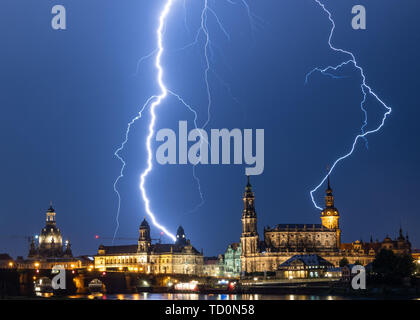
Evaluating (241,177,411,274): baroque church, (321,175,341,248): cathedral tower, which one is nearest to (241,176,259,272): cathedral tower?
(241,177,411,274): baroque church

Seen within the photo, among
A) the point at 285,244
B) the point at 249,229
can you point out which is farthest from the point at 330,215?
the point at 249,229

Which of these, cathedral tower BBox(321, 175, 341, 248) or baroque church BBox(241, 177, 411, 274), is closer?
baroque church BBox(241, 177, 411, 274)

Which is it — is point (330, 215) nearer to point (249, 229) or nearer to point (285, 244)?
point (285, 244)

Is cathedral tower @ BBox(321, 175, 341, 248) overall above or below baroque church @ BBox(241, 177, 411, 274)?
above

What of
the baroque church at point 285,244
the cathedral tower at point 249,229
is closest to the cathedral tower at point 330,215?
the baroque church at point 285,244

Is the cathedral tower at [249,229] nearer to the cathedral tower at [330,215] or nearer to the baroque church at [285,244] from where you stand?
the baroque church at [285,244]

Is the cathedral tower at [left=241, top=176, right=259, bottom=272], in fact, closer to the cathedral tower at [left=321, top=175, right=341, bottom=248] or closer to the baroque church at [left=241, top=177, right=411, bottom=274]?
the baroque church at [left=241, top=177, right=411, bottom=274]
